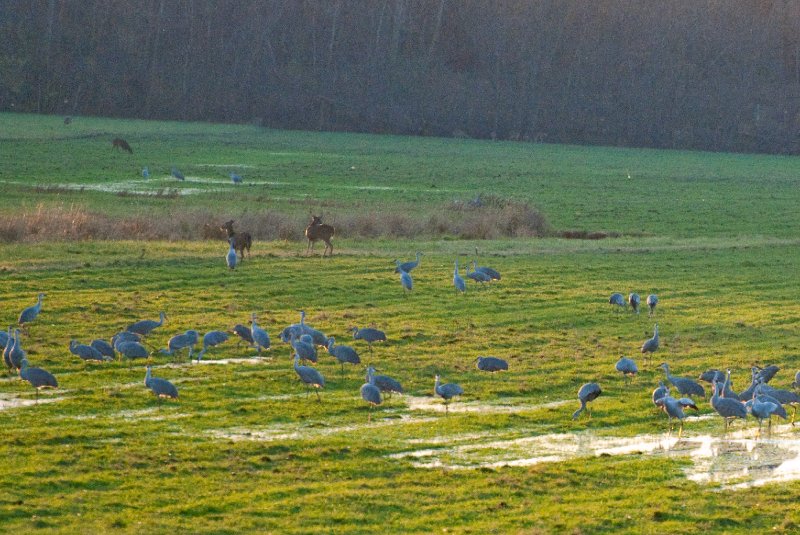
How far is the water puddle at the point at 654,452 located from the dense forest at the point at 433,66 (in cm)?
8981

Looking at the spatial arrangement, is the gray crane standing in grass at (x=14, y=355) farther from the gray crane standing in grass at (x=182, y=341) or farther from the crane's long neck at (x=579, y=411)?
the crane's long neck at (x=579, y=411)

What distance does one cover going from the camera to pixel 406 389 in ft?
61.7

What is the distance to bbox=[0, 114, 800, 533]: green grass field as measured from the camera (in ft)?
42.7

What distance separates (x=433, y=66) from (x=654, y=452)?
107915 mm

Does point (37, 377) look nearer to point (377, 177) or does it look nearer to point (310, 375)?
point (310, 375)

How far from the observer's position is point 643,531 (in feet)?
41.1

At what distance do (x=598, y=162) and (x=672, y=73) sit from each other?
4219 cm

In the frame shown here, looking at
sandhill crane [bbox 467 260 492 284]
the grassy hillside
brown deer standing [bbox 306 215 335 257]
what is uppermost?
the grassy hillside

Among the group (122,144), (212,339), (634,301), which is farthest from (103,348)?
(122,144)

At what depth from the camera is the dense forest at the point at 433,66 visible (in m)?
108

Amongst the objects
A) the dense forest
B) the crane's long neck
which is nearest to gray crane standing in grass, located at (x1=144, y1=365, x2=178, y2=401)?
the crane's long neck

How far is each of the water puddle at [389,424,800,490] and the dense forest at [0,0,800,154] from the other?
295ft

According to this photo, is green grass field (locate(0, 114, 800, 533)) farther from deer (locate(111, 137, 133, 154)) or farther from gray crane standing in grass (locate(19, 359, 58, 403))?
deer (locate(111, 137, 133, 154))

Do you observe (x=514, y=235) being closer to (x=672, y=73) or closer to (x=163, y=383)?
(x=163, y=383)
